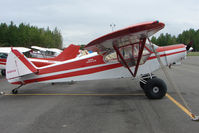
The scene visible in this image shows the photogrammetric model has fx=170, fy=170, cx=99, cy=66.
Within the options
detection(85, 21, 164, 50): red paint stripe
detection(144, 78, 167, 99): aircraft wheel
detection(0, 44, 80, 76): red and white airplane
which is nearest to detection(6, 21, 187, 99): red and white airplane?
detection(144, 78, 167, 99): aircraft wheel

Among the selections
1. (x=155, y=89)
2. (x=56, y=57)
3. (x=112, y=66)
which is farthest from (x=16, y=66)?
(x=155, y=89)

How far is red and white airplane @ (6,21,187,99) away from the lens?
5.81m

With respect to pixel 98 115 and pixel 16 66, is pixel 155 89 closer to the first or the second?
pixel 98 115

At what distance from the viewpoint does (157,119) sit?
3.99 meters

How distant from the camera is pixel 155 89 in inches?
224

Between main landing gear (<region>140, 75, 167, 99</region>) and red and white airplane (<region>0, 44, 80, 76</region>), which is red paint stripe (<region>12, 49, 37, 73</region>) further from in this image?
main landing gear (<region>140, 75, 167, 99</region>)

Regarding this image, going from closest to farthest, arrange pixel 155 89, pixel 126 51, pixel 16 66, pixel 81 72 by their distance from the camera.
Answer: pixel 155 89 < pixel 126 51 < pixel 81 72 < pixel 16 66

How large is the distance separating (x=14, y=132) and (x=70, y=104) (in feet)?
7.07

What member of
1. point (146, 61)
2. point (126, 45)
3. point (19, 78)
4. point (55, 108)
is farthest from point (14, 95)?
point (146, 61)

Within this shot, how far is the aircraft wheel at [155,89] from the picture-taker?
5.62 meters

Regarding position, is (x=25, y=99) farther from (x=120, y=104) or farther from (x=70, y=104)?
(x=120, y=104)

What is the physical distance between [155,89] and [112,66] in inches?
70.4

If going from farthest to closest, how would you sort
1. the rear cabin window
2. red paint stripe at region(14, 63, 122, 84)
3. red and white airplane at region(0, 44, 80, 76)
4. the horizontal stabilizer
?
red and white airplane at region(0, 44, 80, 76)
the horizontal stabilizer
red paint stripe at region(14, 63, 122, 84)
the rear cabin window

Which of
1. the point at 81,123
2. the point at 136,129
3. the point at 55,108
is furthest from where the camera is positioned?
the point at 55,108
